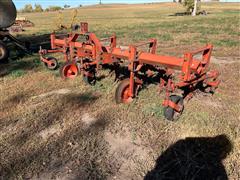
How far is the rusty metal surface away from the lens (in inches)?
420

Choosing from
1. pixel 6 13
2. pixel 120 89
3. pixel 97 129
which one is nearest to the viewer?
pixel 97 129

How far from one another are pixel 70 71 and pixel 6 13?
484 cm

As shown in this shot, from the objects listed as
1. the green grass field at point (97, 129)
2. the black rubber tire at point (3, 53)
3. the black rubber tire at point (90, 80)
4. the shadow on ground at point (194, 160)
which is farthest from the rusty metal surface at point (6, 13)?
the shadow on ground at point (194, 160)

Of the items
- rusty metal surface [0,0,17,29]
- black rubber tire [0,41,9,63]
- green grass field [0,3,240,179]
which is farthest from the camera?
rusty metal surface [0,0,17,29]

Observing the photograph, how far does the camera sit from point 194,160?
4277 millimetres

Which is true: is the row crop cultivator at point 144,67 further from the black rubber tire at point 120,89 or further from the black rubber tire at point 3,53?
the black rubber tire at point 3,53

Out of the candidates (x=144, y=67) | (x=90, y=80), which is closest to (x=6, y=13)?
(x=90, y=80)

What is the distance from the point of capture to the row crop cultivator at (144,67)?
540 centimetres

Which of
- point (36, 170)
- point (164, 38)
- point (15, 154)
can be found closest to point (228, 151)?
point (36, 170)

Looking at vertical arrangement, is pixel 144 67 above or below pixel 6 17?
below

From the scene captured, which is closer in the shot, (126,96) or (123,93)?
(123,93)

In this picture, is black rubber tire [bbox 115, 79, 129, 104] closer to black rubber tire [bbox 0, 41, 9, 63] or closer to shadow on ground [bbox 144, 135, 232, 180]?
shadow on ground [bbox 144, 135, 232, 180]

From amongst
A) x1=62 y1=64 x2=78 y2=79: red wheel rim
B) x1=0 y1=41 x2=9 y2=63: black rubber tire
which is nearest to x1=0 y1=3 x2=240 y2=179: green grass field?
x1=62 y1=64 x2=78 y2=79: red wheel rim

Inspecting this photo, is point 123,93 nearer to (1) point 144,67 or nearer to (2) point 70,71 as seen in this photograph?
(1) point 144,67
